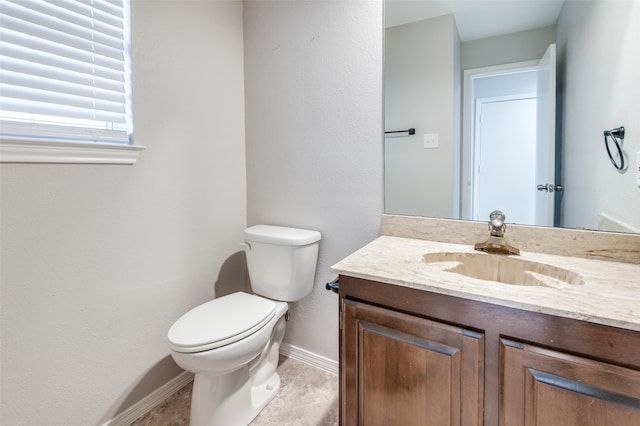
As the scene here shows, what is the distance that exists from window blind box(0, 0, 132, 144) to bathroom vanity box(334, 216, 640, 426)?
3.66 ft

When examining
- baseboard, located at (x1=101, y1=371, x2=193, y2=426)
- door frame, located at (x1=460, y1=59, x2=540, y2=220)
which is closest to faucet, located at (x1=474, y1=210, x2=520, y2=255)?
door frame, located at (x1=460, y1=59, x2=540, y2=220)

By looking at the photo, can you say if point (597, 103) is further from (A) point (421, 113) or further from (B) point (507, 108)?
(A) point (421, 113)

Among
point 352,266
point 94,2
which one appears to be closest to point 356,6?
point 94,2

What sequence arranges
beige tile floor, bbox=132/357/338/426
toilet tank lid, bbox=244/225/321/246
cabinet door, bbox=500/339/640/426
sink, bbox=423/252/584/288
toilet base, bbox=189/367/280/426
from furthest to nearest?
toilet tank lid, bbox=244/225/321/246 → beige tile floor, bbox=132/357/338/426 → toilet base, bbox=189/367/280/426 → sink, bbox=423/252/584/288 → cabinet door, bbox=500/339/640/426

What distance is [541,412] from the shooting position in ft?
2.41

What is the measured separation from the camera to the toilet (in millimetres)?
1190

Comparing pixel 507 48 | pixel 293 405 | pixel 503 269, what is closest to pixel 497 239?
pixel 503 269

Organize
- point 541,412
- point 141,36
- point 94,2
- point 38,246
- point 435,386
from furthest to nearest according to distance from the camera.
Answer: point 141,36 < point 94,2 < point 38,246 < point 435,386 < point 541,412

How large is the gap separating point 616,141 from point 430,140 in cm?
61

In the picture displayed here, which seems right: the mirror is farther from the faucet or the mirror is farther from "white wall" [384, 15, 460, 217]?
the faucet

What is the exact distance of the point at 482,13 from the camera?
1283mm

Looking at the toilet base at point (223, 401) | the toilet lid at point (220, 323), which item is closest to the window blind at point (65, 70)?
the toilet lid at point (220, 323)

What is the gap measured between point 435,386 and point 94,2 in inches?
69.1

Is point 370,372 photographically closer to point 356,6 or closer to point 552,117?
point 552,117
